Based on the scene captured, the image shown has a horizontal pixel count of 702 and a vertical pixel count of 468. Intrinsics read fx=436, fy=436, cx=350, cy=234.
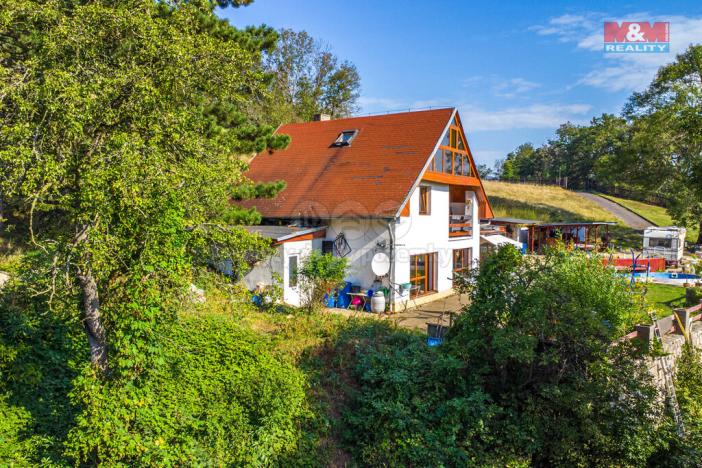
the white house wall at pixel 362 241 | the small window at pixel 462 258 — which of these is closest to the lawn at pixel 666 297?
the small window at pixel 462 258

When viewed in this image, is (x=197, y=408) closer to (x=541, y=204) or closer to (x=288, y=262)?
(x=288, y=262)

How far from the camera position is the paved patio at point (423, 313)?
1429cm

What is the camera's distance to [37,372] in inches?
307

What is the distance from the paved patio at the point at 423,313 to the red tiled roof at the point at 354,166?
391 centimetres

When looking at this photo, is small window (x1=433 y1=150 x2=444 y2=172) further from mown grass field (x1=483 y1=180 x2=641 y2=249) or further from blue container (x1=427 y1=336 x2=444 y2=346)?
mown grass field (x1=483 y1=180 x2=641 y2=249)

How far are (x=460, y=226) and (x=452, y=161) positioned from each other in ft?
11.3

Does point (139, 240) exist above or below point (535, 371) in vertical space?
above

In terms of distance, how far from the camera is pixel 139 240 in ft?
20.0

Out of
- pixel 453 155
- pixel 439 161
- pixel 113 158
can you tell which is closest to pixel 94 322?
pixel 113 158

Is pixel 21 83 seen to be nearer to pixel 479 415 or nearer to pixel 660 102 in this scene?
pixel 479 415

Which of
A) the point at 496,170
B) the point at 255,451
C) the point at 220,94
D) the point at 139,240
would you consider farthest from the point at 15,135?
the point at 496,170

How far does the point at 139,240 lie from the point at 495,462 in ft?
22.9

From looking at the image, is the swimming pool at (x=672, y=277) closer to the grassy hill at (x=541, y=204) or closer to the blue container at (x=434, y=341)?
the grassy hill at (x=541, y=204)

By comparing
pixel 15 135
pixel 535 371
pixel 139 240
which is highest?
pixel 15 135
